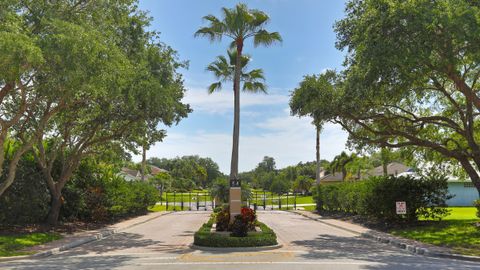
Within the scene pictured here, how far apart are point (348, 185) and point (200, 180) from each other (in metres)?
105

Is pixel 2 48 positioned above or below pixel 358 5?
below

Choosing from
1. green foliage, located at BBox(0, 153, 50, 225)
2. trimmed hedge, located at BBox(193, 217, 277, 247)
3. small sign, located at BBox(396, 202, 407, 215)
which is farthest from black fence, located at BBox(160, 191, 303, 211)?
trimmed hedge, located at BBox(193, 217, 277, 247)

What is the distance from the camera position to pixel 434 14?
Answer: 52.3ft

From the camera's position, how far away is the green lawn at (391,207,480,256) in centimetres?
1739

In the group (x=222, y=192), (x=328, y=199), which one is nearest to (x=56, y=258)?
(x=222, y=192)

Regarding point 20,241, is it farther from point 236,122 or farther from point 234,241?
point 236,122

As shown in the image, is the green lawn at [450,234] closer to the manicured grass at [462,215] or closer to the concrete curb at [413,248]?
the concrete curb at [413,248]

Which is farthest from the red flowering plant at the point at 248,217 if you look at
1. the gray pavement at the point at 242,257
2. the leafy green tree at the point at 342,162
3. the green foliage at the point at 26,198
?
the leafy green tree at the point at 342,162

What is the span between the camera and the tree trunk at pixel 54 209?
2556 cm

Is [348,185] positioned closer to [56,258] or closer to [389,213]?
[389,213]

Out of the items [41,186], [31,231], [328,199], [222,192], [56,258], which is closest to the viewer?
[56,258]

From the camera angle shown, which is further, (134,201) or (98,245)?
(134,201)

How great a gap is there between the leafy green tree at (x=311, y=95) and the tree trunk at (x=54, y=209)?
43.3ft

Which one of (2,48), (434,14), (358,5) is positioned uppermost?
(358,5)
